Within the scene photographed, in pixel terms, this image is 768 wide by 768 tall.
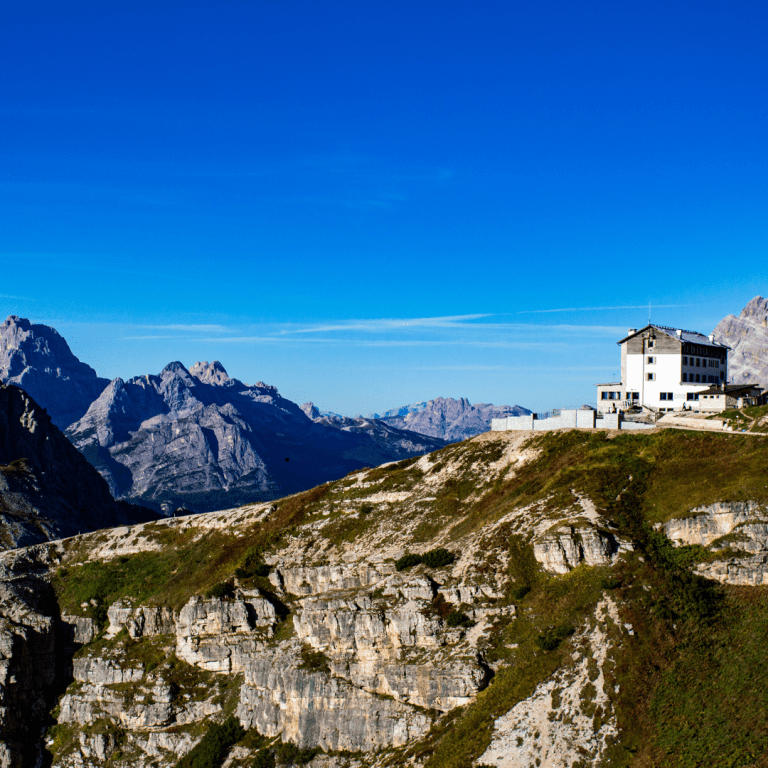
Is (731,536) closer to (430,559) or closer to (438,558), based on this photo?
(438,558)

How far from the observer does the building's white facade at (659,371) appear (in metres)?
120

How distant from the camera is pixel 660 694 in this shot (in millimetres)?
57500

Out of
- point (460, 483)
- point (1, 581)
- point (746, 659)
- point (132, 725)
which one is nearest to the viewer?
point (746, 659)

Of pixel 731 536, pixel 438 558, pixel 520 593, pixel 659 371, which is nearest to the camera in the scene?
pixel 731 536

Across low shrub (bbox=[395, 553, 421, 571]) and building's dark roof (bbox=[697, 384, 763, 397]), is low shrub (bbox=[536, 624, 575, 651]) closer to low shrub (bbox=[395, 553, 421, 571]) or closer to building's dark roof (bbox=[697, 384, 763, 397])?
low shrub (bbox=[395, 553, 421, 571])

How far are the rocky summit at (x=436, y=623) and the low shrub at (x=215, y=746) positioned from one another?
235mm

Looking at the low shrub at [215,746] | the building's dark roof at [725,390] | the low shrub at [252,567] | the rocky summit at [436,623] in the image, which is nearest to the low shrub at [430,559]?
the rocky summit at [436,623]

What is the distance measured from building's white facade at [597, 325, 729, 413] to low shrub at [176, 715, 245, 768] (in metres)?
75.0

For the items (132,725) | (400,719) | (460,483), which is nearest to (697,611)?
(400,719)

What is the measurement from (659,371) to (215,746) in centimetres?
9078

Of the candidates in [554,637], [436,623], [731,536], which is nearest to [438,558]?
[436,623]

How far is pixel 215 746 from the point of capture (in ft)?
274

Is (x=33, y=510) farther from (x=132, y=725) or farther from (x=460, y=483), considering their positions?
(x=460, y=483)

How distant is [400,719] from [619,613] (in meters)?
25.0
